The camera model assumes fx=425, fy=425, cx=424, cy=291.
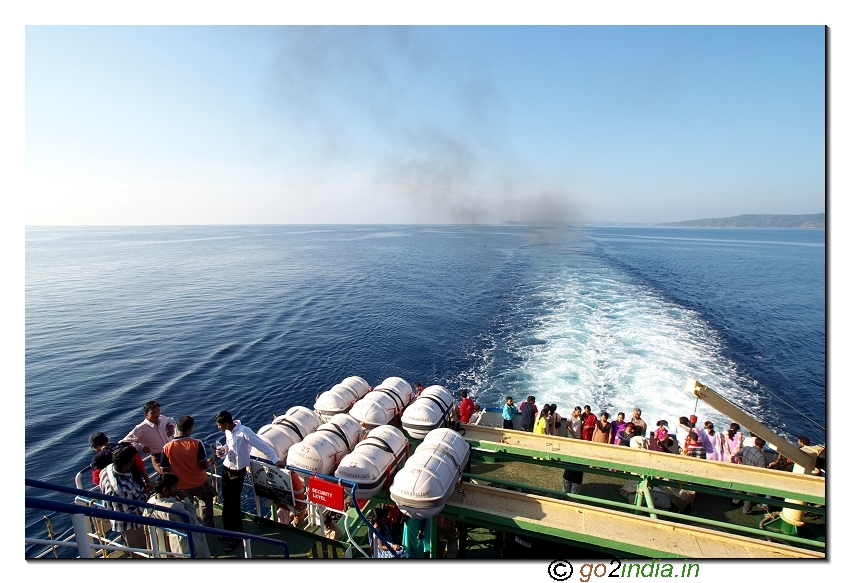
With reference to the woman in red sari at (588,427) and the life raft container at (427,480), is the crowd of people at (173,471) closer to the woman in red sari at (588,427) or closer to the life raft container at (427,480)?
the life raft container at (427,480)

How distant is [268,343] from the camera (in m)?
29.6

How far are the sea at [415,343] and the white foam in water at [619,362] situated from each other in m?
0.12

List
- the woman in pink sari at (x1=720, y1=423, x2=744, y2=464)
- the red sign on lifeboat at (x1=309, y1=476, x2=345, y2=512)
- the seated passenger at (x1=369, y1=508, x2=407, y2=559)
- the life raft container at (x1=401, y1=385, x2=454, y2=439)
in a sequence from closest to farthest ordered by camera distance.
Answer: the red sign on lifeboat at (x1=309, y1=476, x2=345, y2=512) → the seated passenger at (x1=369, y1=508, x2=407, y2=559) → the life raft container at (x1=401, y1=385, x2=454, y2=439) → the woman in pink sari at (x1=720, y1=423, x2=744, y2=464)

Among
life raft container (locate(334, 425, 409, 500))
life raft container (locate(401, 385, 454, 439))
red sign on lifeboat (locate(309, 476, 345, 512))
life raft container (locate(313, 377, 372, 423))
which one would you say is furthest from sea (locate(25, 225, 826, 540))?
red sign on lifeboat (locate(309, 476, 345, 512))

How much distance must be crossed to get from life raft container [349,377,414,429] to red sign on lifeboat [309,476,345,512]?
2.32 meters

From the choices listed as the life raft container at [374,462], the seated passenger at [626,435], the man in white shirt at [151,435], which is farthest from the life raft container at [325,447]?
the seated passenger at [626,435]

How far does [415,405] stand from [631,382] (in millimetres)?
15267

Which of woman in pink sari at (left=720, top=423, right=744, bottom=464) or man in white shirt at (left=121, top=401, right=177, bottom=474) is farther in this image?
woman in pink sari at (left=720, top=423, right=744, bottom=464)

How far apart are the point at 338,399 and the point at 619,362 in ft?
58.9

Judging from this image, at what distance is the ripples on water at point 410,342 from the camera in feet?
66.6

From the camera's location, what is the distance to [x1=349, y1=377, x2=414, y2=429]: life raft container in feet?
32.3

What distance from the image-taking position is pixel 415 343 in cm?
2891

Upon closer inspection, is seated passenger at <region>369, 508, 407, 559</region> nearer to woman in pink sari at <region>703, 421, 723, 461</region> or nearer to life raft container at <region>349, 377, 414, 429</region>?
life raft container at <region>349, 377, 414, 429</region>
